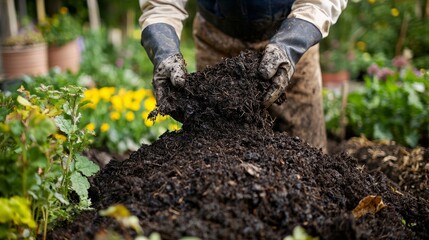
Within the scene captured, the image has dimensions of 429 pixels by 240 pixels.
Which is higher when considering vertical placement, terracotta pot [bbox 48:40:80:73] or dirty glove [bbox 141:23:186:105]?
dirty glove [bbox 141:23:186:105]

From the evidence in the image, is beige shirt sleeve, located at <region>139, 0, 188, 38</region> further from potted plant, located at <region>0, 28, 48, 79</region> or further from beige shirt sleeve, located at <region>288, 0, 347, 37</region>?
potted plant, located at <region>0, 28, 48, 79</region>

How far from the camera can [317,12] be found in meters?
3.00

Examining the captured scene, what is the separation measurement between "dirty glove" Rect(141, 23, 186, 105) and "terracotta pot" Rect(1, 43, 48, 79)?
3.97 meters

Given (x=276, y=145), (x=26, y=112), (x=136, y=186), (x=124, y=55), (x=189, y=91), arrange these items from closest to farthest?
(x=26, y=112) < (x=136, y=186) < (x=276, y=145) < (x=189, y=91) < (x=124, y=55)

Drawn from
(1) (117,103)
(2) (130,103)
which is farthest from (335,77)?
(1) (117,103)

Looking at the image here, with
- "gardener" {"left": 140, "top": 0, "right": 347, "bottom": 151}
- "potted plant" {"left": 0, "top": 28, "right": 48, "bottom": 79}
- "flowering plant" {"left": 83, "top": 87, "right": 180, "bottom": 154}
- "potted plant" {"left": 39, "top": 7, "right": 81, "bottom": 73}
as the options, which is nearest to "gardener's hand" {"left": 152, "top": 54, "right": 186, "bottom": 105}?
"gardener" {"left": 140, "top": 0, "right": 347, "bottom": 151}

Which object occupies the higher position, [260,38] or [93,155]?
[260,38]

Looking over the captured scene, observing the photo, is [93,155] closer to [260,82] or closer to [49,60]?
[260,82]

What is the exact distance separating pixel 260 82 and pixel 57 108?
100 cm

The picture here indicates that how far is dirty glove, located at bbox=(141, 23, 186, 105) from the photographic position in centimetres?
278

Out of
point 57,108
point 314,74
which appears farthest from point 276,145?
point 314,74

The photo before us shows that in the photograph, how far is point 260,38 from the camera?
3.68m

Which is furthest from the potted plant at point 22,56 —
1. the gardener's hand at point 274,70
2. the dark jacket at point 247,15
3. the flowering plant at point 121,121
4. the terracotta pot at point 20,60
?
the gardener's hand at point 274,70

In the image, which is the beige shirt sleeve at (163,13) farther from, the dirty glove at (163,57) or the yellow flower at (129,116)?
the yellow flower at (129,116)
